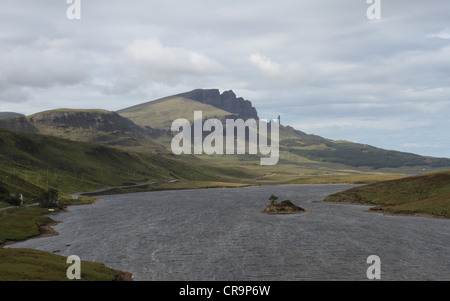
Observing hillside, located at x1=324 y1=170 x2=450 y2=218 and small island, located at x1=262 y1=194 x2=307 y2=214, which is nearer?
hillside, located at x1=324 y1=170 x2=450 y2=218

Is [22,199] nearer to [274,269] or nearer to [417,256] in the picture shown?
[274,269]

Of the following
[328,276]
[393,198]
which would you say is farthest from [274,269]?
[393,198]

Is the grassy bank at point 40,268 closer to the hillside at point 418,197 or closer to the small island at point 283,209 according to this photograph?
the small island at point 283,209

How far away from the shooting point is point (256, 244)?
9800 centimetres

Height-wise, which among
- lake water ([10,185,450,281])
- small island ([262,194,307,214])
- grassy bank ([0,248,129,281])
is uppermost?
grassy bank ([0,248,129,281])

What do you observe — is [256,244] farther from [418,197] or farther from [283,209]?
[418,197]

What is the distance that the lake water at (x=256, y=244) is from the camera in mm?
71312

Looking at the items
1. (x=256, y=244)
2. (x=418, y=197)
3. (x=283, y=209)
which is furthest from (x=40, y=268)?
(x=418, y=197)

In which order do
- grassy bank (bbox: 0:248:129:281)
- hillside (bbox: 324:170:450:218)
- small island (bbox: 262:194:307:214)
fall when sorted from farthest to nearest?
small island (bbox: 262:194:307:214) < hillside (bbox: 324:170:450:218) < grassy bank (bbox: 0:248:129:281)

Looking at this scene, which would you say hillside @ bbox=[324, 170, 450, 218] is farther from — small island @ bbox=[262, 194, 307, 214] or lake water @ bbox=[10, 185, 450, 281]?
small island @ bbox=[262, 194, 307, 214]

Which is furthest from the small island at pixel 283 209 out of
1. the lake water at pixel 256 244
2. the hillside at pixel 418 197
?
the hillside at pixel 418 197

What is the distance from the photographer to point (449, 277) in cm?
6644

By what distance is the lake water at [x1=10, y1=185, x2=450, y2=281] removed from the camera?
7131 centimetres

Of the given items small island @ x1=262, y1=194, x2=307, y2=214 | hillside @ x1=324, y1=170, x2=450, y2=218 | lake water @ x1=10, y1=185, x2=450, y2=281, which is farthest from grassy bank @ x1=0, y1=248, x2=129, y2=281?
hillside @ x1=324, y1=170, x2=450, y2=218
